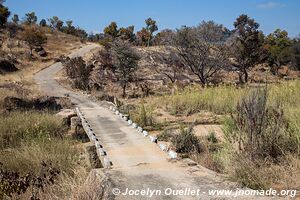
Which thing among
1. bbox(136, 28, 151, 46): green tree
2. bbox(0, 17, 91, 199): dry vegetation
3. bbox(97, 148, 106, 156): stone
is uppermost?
bbox(136, 28, 151, 46): green tree

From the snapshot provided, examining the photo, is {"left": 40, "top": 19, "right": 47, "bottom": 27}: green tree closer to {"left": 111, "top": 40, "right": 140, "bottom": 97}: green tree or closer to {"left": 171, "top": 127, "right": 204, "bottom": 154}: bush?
{"left": 111, "top": 40, "right": 140, "bottom": 97}: green tree

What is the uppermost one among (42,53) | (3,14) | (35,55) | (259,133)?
(3,14)

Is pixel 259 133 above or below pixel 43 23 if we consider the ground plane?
below

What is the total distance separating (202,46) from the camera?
30.3 meters

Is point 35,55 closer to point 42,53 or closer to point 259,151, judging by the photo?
point 42,53

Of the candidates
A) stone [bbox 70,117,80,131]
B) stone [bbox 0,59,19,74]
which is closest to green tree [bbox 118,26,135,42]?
stone [bbox 0,59,19,74]

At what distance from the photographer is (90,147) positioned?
791 centimetres

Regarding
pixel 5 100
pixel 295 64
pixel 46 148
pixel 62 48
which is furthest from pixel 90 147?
pixel 62 48

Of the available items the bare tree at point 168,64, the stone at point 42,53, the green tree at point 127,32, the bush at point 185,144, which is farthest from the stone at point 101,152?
the green tree at point 127,32

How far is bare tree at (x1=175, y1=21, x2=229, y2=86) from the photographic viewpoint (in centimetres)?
3045

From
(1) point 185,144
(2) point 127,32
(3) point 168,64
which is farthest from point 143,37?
(1) point 185,144

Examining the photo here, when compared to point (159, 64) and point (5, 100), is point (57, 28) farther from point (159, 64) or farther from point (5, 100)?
point (5, 100)

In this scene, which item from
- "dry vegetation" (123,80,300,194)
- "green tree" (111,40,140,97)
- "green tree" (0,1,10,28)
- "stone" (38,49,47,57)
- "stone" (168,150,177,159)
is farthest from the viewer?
"green tree" (0,1,10,28)

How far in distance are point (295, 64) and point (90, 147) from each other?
143 ft
